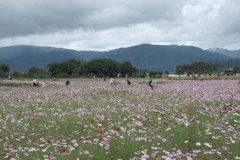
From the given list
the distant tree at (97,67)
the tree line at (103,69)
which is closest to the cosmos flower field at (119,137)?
the tree line at (103,69)

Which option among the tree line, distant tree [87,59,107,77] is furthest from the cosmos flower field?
distant tree [87,59,107,77]

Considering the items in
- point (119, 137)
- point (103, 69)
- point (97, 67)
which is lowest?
point (119, 137)

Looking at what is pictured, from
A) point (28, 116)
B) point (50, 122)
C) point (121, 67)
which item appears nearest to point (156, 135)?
point (50, 122)

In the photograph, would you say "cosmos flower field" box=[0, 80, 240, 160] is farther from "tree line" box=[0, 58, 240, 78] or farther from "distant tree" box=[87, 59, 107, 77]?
"distant tree" box=[87, 59, 107, 77]

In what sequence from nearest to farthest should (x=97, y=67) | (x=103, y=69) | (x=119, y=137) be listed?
(x=119, y=137) → (x=103, y=69) → (x=97, y=67)

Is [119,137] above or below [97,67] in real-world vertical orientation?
below

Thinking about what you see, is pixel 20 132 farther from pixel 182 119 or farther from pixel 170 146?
pixel 182 119

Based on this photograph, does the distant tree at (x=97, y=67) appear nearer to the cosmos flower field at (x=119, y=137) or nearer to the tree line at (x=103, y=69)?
the tree line at (x=103, y=69)

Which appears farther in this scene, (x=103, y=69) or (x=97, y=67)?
(x=97, y=67)

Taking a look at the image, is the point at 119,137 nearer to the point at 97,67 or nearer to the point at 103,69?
the point at 103,69

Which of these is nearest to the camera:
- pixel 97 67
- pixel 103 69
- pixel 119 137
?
pixel 119 137

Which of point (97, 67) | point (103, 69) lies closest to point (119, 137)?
point (103, 69)

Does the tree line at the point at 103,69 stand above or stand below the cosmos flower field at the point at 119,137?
above

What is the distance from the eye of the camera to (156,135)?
7.48 meters
